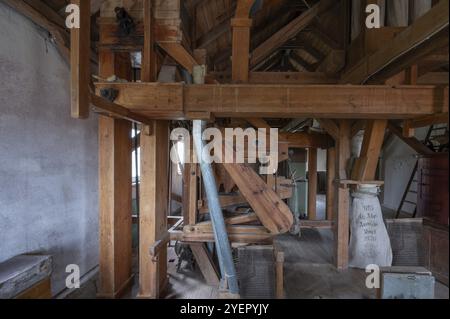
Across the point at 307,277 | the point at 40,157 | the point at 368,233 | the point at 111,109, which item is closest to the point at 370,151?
the point at 368,233

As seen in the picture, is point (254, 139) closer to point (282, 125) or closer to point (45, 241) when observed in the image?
point (45, 241)

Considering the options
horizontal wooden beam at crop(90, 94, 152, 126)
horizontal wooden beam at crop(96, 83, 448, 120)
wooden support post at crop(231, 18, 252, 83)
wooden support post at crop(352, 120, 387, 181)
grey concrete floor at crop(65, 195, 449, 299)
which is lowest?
grey concrete floor at crop(65, 195, 449, 299)

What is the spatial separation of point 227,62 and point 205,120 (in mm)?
3234

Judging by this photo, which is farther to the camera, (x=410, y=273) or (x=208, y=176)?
(x=208, y=176)

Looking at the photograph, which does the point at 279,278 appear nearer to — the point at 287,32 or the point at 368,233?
the point at 368,233

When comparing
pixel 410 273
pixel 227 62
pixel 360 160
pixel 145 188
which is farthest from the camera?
pixel 227 62

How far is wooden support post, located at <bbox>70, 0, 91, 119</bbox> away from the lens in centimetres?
97

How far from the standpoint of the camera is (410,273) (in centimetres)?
71

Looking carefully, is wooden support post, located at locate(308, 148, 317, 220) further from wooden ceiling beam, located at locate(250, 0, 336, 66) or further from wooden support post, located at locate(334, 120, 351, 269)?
wooden ceiling beam, located at locate(250, 0, 336, 66)

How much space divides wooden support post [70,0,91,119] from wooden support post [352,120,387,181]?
2.55 metres

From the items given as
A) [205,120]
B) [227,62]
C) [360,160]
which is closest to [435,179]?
[205,120]

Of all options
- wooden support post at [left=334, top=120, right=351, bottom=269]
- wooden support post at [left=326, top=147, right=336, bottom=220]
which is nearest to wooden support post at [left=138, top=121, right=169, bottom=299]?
wooden support post at [left=334, top=120, right=351, bottom=269]

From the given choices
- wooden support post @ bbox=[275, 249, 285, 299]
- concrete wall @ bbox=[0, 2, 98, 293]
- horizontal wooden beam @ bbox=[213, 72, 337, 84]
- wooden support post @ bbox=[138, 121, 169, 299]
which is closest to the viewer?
wooden support post @ bbox=[275, 249, 285, 299]

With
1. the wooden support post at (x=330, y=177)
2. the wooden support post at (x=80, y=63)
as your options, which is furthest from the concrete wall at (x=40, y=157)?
the wooden support post at (x=330, y=177)
